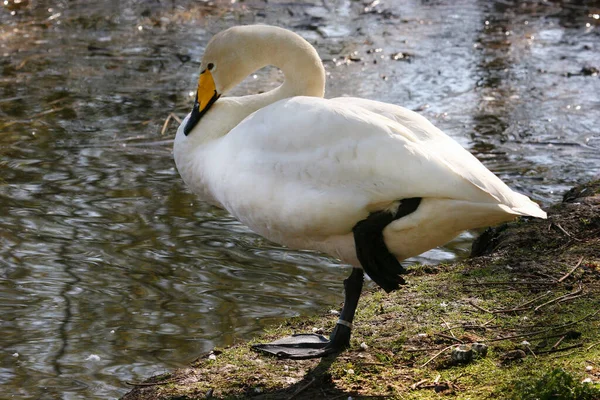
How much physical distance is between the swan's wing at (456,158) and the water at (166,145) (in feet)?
4.77

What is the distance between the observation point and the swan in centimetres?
361

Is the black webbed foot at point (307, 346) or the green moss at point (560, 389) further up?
the green moss at point (560, 389)

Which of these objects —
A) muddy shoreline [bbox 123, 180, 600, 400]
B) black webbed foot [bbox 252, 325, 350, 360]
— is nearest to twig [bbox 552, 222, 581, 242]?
muddy shoreline [bbox 123, 180, 600, 400]

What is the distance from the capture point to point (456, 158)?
3768mm

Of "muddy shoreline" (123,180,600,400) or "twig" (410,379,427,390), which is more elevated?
"twig" (410,379,427,390)

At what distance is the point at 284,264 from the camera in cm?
572

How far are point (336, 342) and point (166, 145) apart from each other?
379 centimetres

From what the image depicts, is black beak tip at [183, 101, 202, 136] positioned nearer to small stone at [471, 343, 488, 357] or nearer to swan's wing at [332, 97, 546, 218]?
swan's wing at [332, 97, 546, 218]

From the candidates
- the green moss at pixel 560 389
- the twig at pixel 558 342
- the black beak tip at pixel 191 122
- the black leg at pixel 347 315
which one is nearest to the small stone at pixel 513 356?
the twig at pixel 558 342

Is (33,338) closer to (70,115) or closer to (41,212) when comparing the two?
(41,212)

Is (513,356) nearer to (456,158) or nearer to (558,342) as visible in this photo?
(558,342)

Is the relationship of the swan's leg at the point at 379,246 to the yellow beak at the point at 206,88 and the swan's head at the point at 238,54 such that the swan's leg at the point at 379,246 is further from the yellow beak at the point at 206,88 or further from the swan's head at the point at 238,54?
the yellow beak at the point at 206,88

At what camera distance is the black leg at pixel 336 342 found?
165 inches

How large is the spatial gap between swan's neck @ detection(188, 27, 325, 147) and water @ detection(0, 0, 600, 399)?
115cm
